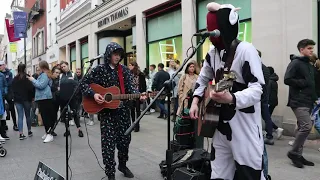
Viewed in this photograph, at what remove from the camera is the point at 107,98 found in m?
4.48

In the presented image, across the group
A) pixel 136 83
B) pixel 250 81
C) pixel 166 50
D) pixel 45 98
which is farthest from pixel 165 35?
pixel 250 81

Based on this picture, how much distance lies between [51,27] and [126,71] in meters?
29.3

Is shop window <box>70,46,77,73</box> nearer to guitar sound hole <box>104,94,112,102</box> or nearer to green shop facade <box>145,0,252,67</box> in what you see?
green shop facade <box>145,0,252,67</box>

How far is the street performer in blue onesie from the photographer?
4.45 metres

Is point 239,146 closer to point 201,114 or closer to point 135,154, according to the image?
point 201,114

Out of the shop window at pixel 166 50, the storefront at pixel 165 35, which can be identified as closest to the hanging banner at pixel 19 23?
the storefront at pixel 165 35

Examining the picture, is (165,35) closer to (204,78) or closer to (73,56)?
(204,78)

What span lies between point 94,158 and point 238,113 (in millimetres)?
4121

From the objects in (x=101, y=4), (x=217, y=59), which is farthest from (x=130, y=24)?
(x=217, y=59)

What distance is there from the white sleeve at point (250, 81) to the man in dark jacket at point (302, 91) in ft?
9.87

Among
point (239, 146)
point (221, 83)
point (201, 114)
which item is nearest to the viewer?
point (221, 83)

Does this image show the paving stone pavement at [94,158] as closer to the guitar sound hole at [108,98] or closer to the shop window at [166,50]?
the guitar sound hole at [108,98]

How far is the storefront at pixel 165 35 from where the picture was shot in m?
12.8

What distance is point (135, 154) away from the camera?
6273 millimetres
